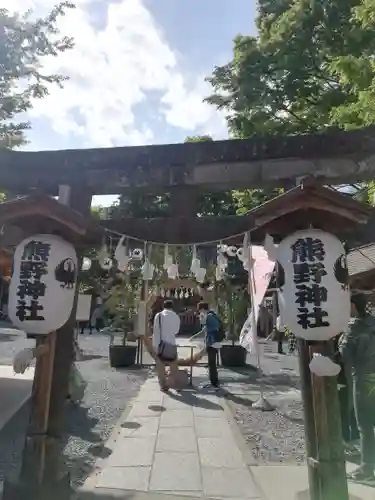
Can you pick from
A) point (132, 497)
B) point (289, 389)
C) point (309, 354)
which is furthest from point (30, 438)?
point (289, 389)

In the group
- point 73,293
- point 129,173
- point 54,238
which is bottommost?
point 73,293

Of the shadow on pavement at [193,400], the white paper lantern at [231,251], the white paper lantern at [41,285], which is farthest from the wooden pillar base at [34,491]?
the shadow on pavement at [193,400]

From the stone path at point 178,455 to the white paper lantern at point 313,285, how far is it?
6.67 feet

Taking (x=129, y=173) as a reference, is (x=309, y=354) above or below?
below

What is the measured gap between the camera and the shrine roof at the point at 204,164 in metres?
4.91

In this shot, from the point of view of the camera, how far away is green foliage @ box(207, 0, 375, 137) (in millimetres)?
12977

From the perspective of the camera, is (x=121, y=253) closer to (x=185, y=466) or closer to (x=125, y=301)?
(x=185, y=466)

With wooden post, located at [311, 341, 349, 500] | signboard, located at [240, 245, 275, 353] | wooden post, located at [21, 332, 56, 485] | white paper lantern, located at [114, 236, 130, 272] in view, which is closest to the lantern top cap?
white paper lantern, located at [114, 236, 130, 272]

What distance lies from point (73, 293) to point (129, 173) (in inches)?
61.4

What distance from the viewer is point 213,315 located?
11.0m

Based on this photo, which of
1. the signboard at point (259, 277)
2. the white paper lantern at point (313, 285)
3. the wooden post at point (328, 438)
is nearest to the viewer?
the wooden post at point (328, 438)

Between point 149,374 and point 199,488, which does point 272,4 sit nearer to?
point 149,374

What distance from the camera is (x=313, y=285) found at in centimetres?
398

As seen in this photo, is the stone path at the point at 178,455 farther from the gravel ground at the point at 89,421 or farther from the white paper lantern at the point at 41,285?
the white paper lantern at the point at 41,285
